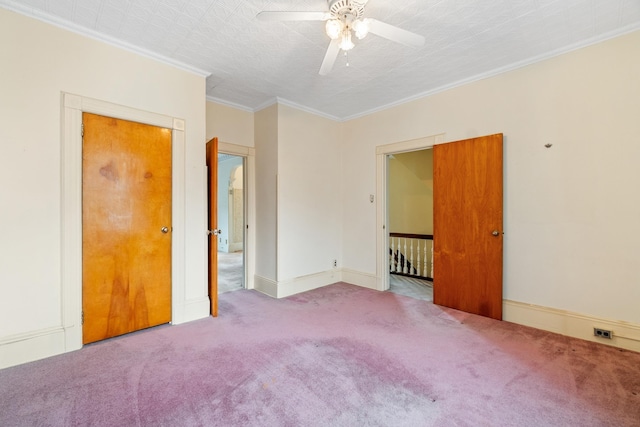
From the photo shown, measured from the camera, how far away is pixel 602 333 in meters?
2.58

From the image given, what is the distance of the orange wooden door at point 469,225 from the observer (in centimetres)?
316

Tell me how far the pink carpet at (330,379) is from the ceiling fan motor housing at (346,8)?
255 centimetres

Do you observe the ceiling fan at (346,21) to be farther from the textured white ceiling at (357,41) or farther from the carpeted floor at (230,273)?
the carpeted floor at (230,273)

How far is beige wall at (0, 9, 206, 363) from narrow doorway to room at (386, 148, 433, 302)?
164 inches

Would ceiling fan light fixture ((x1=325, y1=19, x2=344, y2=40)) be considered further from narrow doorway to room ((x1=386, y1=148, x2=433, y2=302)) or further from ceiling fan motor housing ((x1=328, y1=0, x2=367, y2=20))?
narrow doorway to room ((x1=386, y1=148, x2=433, y2=302))

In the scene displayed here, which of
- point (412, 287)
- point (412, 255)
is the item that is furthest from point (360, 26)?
point (412, 255)

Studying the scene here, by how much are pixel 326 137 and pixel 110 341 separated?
3.76m

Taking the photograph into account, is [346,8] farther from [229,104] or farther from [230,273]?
[230,273]

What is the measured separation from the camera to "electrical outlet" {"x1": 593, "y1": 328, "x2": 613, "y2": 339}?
100 inches

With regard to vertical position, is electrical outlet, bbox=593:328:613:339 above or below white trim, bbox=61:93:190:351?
below

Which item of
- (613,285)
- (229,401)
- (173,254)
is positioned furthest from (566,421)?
(173,254)

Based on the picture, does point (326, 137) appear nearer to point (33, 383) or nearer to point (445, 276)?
point (445, 276)

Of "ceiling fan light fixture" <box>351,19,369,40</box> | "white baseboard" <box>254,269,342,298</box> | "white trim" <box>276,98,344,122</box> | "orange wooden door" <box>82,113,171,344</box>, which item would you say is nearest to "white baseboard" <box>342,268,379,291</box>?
"white baseboard" <box>254,269,342,298</box>

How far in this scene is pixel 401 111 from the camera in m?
4.11
